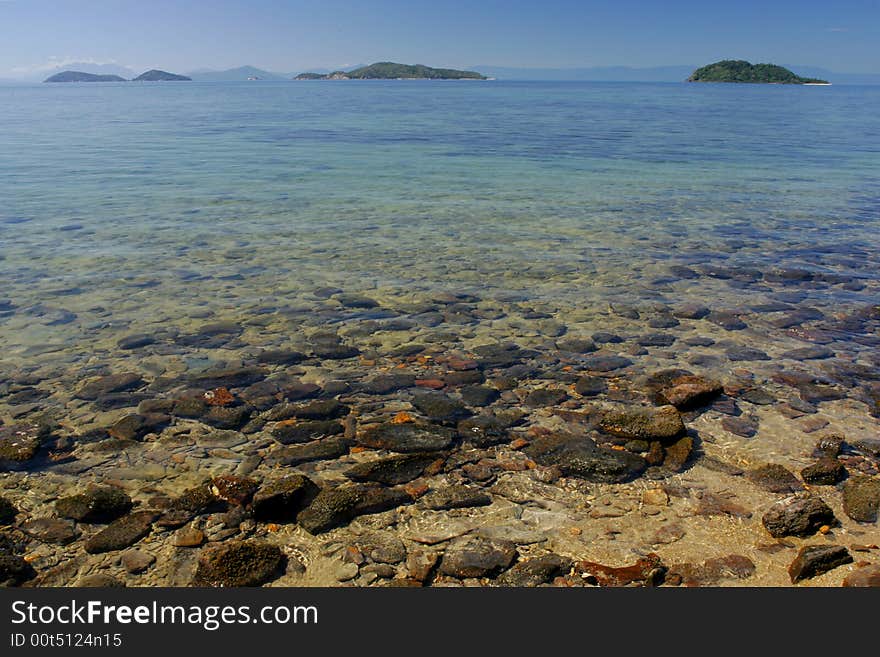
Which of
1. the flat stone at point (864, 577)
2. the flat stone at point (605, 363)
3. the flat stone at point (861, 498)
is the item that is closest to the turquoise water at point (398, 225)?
the flat stone at point (605, 363)

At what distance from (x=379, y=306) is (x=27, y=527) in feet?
22.2

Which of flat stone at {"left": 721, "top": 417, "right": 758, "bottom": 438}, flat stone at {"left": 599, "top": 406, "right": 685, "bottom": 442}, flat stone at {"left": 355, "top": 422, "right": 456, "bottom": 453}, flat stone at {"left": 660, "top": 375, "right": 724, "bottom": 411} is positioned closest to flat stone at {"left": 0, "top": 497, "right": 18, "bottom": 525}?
flat stone at {"left": 355, "top": 422, "right": 456, "bottom": 453}

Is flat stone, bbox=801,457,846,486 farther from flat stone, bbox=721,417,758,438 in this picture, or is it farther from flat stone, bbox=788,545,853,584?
flat stone, bbox=788,545,853,584

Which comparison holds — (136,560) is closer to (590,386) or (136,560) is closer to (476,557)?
(476,557)

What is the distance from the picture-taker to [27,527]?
18.4ft

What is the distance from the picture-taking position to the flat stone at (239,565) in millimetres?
5000

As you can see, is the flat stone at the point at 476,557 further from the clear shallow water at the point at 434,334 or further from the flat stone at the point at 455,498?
the flat stone at the point at 455,498

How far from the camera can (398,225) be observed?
17984 mm

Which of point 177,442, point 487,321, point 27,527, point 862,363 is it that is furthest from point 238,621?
point 862,363

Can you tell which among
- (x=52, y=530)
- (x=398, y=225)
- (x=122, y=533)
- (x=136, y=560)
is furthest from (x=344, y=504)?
(x=398, y=225)

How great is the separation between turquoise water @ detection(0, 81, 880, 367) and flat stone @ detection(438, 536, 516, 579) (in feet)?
19.7

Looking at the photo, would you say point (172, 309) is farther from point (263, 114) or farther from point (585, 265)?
point (263, 114)

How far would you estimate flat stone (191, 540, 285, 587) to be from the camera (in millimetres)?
5000

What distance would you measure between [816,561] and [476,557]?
264 cm
